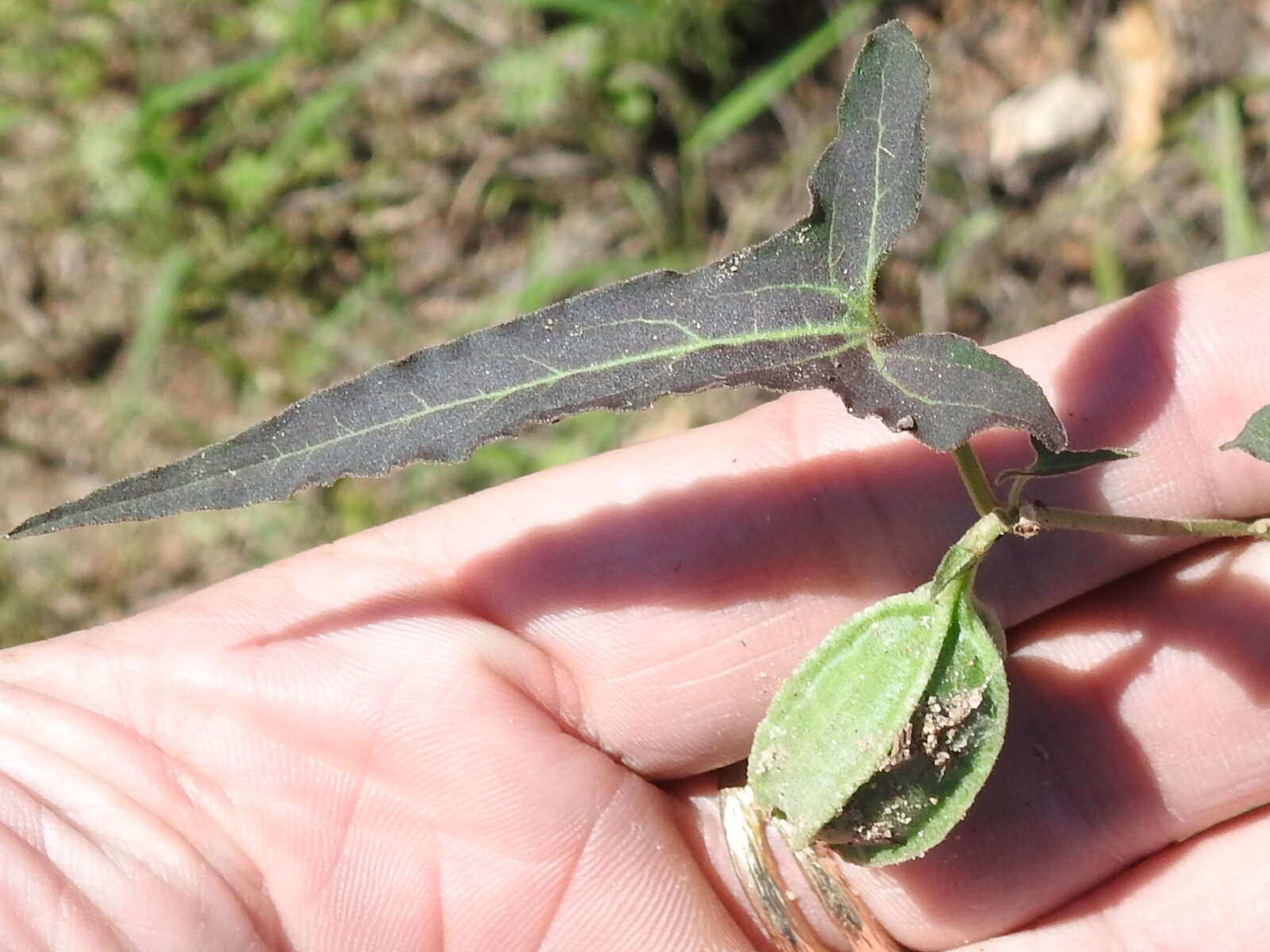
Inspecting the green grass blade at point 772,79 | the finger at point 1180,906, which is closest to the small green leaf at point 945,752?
the finger at point 1180,906

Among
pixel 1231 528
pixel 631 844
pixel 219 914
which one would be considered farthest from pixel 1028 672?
pixel 219 914

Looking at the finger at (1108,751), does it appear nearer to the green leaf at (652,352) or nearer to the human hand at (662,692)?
the human hand at (662,692)

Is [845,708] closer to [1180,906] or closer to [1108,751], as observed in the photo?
[1108,751]

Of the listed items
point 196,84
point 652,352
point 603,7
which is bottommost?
point 652,352

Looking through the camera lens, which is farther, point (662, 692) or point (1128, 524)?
point (662, 692)

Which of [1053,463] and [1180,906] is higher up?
[1053,463]

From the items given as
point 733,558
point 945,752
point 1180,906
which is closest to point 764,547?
point 733,558

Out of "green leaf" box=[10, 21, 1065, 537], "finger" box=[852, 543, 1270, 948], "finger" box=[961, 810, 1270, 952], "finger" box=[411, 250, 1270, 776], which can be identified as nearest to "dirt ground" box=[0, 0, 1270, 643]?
"finger" box=[411, 250, 1270, 776]
